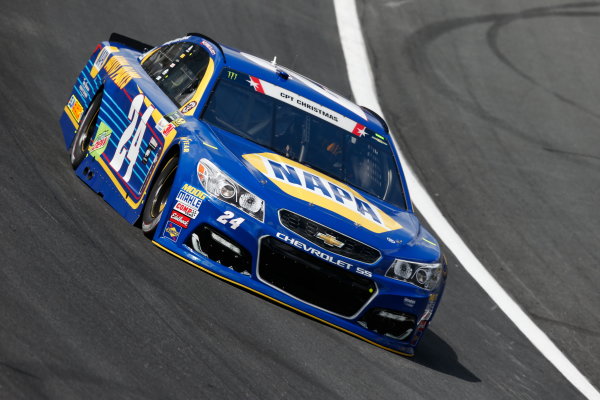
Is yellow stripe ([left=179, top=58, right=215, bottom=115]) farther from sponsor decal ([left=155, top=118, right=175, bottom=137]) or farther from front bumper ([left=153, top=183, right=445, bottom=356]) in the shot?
front bumper ([left=153, top=183, right=445, bottom=356])

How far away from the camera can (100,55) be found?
9711 mm

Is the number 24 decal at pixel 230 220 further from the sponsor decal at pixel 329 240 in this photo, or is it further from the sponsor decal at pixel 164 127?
the sponsor decal at pixel 164 127

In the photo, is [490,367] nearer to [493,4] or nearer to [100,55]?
[100,55]

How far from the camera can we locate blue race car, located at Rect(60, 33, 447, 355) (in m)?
6.91

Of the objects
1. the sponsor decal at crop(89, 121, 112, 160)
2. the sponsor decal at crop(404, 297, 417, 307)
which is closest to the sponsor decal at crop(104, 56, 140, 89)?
the sponsor decal at crop(89, 121, 112, 160)

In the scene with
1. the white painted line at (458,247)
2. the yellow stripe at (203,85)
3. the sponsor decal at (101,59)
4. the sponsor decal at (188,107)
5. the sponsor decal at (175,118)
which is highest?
the sponsor decal at (101,59)

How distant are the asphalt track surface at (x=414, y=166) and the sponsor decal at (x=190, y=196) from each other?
0.44m

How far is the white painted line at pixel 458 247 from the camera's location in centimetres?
891

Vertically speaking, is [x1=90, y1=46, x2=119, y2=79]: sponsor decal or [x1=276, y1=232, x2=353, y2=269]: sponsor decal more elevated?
[x1=90, y1=46, x2=119, y2=79]: sponsor decal

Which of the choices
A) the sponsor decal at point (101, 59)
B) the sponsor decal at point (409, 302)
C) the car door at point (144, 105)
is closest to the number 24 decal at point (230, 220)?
the car door at point (144, 105)

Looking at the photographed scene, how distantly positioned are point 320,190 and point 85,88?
317cm

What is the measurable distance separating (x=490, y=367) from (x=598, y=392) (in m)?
1.09

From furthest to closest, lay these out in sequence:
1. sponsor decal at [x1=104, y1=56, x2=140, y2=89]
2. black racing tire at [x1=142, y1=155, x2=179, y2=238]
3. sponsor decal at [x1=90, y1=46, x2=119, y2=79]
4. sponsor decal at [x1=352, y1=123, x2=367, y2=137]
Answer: sponsor decal at [x1=90, y1=46, x2=119, y2=79], sponsor decal at [x1=104, y1=56, x2=140, y2=89], sponsor decal at [x1=352, y1=123, x2=367, y2=137], black racing tire at [x1=142, y1=155, x2=179, y2=238]

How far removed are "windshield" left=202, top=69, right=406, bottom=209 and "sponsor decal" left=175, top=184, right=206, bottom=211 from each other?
888 millimetres
